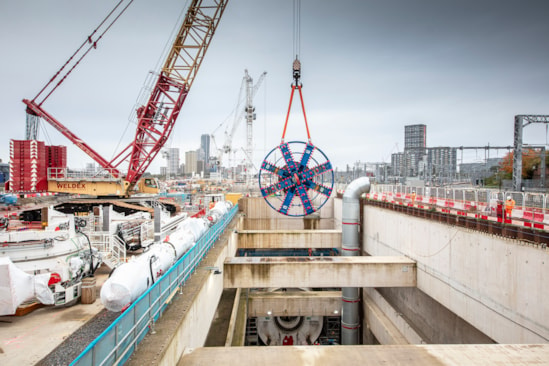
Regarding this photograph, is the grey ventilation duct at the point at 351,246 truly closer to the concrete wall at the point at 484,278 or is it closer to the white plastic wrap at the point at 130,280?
the concrete wall at the point at 484,278

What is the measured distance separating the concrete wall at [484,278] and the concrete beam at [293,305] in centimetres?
615

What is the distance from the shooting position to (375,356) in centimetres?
721

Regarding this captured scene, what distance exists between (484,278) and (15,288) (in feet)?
47.5

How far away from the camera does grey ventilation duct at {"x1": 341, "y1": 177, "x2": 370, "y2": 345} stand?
19094mm

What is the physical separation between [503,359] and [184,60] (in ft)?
85.0

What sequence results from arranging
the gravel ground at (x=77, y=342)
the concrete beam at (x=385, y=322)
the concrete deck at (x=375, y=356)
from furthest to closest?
the concrete beam at (x=385, y=322), the concrete deck at (x=375, y=356), the gravel ground at (x=77, y=342)

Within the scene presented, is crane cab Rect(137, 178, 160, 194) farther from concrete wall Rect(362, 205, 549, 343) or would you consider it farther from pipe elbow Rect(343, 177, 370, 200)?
concrete wall Rect(362, 205, 549, 343)

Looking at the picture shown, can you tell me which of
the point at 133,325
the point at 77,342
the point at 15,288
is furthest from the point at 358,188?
the point at 15,288

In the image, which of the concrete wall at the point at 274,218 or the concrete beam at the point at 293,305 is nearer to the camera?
the concrete beam at the point at 293,305

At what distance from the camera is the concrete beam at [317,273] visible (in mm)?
14055

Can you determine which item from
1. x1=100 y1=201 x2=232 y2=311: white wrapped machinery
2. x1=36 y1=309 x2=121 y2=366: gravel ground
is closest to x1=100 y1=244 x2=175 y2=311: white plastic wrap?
x1=100 y1=201 x2=232 y2=311: white wrapped machinery

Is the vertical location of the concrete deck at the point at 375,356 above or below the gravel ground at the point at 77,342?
below

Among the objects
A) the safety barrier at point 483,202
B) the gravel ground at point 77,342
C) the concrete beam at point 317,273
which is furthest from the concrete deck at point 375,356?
the concrete beam at point 317,273

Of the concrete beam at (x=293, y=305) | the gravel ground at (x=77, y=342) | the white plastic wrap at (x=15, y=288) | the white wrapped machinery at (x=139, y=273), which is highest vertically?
the white wrapped machinery at (x=139, y=273)
